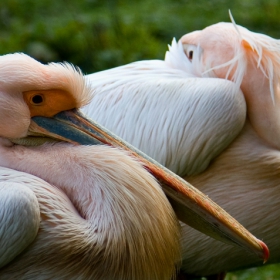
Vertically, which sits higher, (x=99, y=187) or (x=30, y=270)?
(x=99, y=187)

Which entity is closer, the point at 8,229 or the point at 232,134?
the point at 8,229

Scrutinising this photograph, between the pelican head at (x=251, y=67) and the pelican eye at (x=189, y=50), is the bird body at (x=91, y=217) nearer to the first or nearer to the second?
the pelican head at (x=251, y=67)

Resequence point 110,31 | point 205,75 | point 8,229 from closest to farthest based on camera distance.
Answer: point 8,229 → point 205,75 → point 110,31

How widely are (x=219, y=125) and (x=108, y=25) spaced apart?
3448mm

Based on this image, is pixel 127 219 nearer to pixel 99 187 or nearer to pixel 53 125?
pixel 99 187

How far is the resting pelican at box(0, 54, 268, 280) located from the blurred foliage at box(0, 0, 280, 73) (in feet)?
11.1

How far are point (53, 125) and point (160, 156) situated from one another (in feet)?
2.93

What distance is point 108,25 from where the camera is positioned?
7.31 m

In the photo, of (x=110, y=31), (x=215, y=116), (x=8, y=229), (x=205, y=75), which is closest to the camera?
(x=8, y=229)

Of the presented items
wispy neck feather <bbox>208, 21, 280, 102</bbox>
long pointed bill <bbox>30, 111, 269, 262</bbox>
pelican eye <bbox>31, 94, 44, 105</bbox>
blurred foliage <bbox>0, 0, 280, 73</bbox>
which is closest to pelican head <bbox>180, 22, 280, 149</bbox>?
wispy neck feather <bbox>208, 21, 280, 102</bbox>

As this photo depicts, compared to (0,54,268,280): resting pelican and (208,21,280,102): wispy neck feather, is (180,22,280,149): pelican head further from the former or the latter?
(0,54,268,280): resting pelican

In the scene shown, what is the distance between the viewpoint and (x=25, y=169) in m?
3.25

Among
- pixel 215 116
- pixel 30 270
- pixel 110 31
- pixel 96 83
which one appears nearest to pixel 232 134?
pixel 215 116

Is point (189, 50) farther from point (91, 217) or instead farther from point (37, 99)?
point (91, 217)
